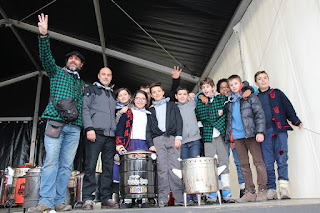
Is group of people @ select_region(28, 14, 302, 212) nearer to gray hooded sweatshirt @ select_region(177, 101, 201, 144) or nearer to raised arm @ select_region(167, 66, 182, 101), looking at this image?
gray hooded sweatshirt @ select_region(177, 101, 201, 144)

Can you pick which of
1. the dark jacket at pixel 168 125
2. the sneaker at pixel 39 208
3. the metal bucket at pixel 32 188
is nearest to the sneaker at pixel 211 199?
the dark jacket at pixel 168 125

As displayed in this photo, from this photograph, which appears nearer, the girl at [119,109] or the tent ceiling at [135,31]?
the girl at [119,109]

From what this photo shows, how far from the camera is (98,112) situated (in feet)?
10.2

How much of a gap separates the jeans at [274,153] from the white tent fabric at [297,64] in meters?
0.33

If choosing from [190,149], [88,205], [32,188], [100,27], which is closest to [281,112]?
[190,149]

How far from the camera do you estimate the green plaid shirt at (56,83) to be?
2.66 metres

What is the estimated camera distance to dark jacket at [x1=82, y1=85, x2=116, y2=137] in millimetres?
3006

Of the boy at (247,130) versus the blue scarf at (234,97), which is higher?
the blue scarf at (234,97)

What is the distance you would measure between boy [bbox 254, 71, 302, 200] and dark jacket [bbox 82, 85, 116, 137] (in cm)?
184

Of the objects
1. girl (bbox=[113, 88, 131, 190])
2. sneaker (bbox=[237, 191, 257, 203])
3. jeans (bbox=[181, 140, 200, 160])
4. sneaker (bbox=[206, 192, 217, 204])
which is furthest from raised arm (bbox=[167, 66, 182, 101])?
sneaker (bbox=[237, 191, 257, 203])

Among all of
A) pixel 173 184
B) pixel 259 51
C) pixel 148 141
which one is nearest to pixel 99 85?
pixel 148 141

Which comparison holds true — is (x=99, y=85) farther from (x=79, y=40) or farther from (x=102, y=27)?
(x=79, y=40)

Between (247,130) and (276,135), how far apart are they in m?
0.38

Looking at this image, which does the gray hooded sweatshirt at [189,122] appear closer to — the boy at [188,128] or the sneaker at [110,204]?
the boy at [188,128]
